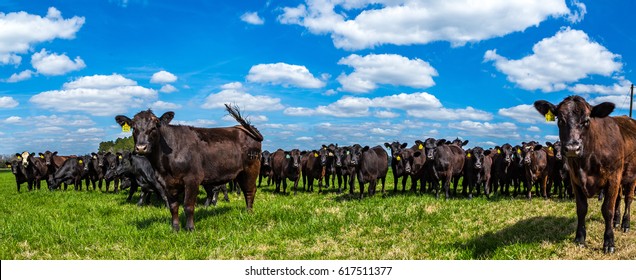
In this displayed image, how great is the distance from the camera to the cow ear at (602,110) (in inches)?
261

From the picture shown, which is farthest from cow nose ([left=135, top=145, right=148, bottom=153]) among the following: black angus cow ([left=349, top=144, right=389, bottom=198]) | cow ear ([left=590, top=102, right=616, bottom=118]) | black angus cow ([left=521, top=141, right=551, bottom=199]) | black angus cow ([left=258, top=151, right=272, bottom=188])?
black angus cow ([left=258, top=151, right=272, bottom=188])

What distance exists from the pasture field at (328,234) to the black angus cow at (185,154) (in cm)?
79

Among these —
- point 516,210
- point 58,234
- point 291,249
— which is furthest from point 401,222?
point 58,234

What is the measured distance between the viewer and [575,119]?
6457mm

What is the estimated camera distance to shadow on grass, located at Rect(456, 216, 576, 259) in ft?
23.7

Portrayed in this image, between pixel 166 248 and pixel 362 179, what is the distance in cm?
870

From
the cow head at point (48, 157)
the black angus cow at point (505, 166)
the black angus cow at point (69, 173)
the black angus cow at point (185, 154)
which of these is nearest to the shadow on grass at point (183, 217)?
the black angus cow at point (185, 154)

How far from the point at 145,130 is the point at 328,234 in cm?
402

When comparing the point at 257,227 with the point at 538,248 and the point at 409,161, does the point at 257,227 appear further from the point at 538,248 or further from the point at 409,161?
the point at 409,161

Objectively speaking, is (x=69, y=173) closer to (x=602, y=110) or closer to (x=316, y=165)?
(x=316, y=165)

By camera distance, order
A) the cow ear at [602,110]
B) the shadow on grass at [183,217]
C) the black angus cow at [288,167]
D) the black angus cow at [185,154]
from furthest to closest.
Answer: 1. the black angus cow at [288,167]
2. the shadow on grass at [183,217]
3. the black angus cow at [185,154]
4. the cow ear at [602,110]

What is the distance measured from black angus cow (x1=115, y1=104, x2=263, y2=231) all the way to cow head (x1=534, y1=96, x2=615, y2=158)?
674 centimetres

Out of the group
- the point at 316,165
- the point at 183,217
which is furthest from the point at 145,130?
the point at 316,165

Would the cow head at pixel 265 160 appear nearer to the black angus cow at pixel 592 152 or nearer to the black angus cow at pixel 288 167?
the black angus cow at pixel 288 167
